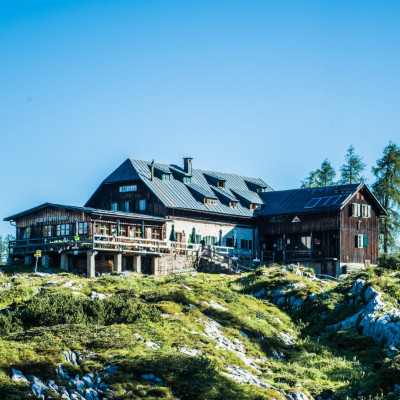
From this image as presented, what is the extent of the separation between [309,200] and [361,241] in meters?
5.85

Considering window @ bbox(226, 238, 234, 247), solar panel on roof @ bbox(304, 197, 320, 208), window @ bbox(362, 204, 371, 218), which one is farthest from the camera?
window @ bbox(226, 238, 234, 247)

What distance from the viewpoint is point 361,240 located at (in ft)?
194

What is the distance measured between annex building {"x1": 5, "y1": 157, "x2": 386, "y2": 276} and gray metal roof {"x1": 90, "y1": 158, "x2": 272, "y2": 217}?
0.13m

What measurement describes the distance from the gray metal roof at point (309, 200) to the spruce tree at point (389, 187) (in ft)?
33.1

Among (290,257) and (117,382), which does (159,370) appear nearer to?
(117,382)

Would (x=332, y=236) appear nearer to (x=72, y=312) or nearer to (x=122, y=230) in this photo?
(x=122, y=230)

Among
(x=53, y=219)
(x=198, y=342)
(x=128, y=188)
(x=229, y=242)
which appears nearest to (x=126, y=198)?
(x=128, y=188)

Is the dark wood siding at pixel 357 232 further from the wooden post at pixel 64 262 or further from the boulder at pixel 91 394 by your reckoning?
the boulder at pixel 91 394

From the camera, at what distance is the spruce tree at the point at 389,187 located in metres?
70.4

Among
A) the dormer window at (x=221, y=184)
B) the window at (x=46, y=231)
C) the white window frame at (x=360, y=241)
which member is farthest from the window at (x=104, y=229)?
the white window frame at (x=360, y=241)

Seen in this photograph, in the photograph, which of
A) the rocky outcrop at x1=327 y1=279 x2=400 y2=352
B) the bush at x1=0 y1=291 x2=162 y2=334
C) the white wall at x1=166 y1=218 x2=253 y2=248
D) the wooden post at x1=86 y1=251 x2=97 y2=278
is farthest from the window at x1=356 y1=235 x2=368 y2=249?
the bush at x1=0 y1=291 x2=162 y2=334

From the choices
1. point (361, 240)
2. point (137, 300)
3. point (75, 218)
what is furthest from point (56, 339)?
point (361, 240)

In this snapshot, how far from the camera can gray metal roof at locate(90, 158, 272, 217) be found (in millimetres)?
58156

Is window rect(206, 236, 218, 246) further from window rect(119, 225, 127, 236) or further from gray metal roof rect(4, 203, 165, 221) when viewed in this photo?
window rect(119, 225, 127, 236)
